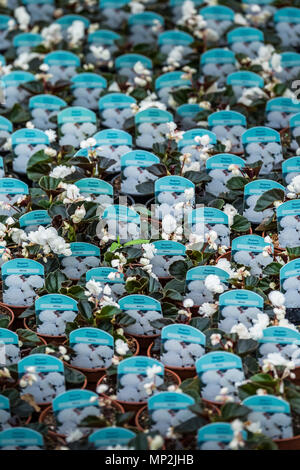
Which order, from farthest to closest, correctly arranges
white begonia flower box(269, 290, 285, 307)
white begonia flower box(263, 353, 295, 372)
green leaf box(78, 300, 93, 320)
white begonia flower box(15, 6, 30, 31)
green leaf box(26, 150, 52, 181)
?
white begonia flower box(15, 6, 30, 31) < green leaf box(26, 150, 52, 181) < green leaf box(78, 300, 93, 320) < white begonia flower box(269, 290, 285, 307) < white begonia flower box(263, 353, 295, 372)

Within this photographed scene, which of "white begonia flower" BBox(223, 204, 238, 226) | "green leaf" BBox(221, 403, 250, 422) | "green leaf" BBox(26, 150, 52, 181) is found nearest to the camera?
"green leaf" BBox(221, 403, 250, 422)

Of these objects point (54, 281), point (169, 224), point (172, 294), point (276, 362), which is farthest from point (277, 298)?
point (54, 281)

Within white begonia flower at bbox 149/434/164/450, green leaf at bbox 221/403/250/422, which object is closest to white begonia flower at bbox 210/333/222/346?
green leaf at bbox 221/403/250/422

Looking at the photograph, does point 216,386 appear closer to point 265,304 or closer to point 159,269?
point 265,304

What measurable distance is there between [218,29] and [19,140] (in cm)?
215

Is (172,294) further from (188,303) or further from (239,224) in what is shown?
(239,224)

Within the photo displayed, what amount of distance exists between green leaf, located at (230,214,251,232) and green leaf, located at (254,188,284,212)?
0.28 feet

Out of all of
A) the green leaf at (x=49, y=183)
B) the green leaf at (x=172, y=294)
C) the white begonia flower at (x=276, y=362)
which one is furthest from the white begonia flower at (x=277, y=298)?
the green leaf at (x=49, y=183)

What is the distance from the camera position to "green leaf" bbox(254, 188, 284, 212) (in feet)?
14.3

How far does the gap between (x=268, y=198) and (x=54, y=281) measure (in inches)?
48.4

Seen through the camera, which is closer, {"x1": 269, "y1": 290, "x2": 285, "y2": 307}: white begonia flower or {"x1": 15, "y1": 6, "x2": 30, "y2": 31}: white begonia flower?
{"x1": 269, "y1": 290, "x2": 285, "y2": 307}: white begonia flower

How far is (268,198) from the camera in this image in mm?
4395

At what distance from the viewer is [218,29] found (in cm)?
630

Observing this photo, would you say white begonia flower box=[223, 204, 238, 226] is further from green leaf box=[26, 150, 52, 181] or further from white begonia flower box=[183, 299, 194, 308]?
green leaf box=[26, 150, 52, 181]
